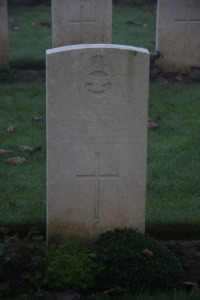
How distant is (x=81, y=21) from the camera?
36.0 feet

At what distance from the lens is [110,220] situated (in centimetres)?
532

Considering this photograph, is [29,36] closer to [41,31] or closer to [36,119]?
[41,31]

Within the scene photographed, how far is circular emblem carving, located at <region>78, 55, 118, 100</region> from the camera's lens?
5043mm

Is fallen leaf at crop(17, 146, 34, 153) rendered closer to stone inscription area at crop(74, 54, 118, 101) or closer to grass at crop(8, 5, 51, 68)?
stone inscription area at crop(74, 54, 118, 101)

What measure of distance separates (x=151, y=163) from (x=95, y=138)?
79.0 inches

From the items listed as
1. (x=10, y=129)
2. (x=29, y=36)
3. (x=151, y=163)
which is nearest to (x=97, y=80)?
(x=151, y=163)

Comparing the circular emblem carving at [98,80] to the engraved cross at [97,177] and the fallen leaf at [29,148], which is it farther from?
the fallen leaf at [29,148]

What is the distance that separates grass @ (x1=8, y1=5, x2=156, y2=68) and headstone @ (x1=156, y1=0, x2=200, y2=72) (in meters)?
1.28

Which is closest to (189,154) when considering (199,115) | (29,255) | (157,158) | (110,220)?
(157,158)

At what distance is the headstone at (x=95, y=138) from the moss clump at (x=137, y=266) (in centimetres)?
30

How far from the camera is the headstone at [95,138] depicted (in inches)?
199

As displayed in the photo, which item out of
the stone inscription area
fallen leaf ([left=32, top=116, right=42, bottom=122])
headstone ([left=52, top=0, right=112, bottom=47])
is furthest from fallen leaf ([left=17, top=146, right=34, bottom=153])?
headstone ([left=52, top=0, right=112, bottom=47])

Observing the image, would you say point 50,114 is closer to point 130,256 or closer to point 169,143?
point 130,256

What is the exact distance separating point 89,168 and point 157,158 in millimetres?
2114
